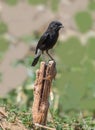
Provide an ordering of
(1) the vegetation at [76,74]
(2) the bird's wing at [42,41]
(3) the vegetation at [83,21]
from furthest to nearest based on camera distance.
→ 1. (3) the vegetation at [83,21]
2. (1) the vegetation at [76,74]
3. (2) the bird's wing at [42,41]

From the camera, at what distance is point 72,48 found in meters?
14.4

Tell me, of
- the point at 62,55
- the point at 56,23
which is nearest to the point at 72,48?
the point at 62,55

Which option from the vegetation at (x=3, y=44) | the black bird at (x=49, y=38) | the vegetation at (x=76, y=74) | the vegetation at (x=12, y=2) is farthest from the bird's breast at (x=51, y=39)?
the vegetation at (x=12, y=2)

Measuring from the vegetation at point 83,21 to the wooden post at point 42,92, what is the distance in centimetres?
849

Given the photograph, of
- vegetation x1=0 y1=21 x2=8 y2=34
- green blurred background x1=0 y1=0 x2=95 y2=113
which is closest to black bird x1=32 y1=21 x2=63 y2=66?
green blurred background x1=0 y1=0 x2=95 y2=113

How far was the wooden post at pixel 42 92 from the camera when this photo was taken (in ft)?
22.4

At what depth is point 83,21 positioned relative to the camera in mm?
15742

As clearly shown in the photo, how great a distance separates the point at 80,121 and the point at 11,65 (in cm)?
614

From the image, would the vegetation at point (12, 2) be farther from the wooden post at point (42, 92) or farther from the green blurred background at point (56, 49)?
the wooden post at point (42, 92)

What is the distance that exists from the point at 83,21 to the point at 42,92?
9.01m

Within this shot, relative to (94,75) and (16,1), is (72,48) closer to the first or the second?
(94,75)

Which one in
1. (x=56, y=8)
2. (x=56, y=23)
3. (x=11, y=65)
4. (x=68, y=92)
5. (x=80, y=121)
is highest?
(x=56, y=8)

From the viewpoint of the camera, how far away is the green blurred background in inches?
461

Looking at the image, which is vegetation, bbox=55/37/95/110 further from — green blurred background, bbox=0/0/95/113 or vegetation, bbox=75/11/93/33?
vegetation, bbox=75/11/93/33
